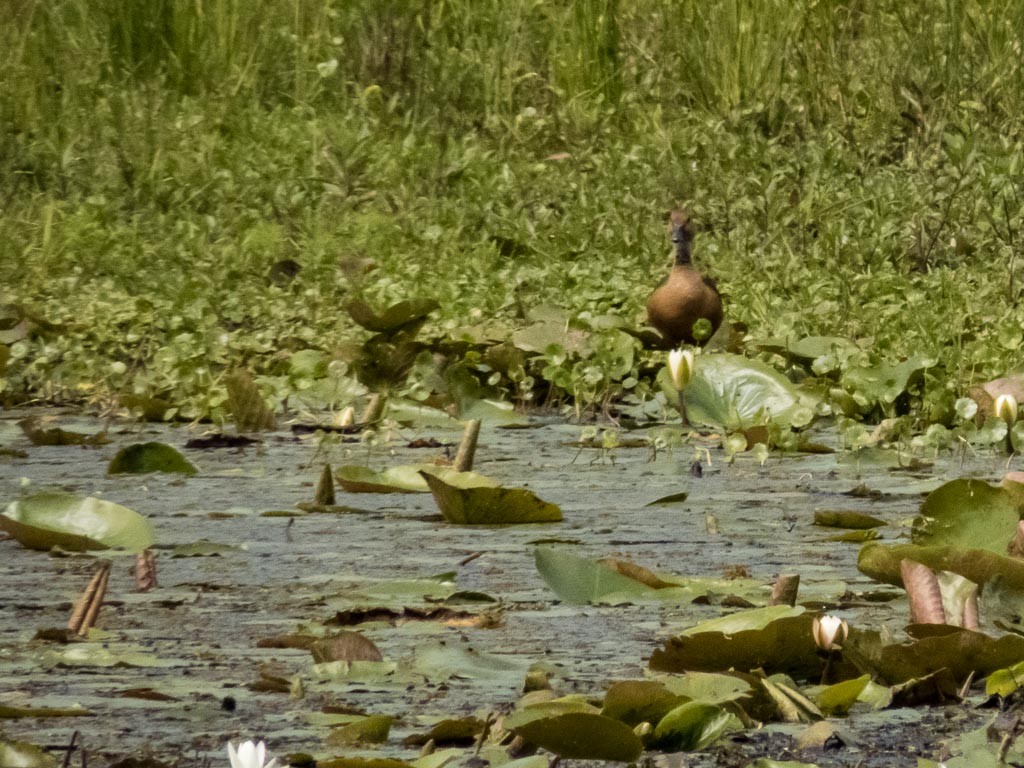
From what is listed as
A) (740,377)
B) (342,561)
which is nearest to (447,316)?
(740,377)

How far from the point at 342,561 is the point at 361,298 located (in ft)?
9.19

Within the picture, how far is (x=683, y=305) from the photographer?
16.4 ft

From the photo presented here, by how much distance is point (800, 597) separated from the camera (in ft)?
8.75

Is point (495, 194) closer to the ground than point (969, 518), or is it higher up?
closer to the ground

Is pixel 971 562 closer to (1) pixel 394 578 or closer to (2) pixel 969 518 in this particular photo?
(2) pixel 969 518

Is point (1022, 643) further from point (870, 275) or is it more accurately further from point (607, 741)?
point (870, 275)

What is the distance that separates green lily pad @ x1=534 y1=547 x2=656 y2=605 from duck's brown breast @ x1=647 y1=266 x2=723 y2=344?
2346 millimetres

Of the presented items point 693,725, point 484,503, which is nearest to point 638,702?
point 693,725

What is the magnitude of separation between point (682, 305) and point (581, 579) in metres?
2.39

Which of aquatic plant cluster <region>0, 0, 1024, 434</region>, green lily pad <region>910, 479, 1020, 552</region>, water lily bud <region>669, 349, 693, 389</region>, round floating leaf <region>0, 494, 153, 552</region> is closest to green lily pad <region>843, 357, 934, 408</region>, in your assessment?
aquatic plant cluster <region>0, 0, 1024, 434</region>

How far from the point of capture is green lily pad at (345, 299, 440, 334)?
4.84 meters

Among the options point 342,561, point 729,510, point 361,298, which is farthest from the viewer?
point 361,298

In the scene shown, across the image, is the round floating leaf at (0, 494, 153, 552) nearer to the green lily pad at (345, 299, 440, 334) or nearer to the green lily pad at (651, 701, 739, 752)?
the green lily pad at (651, 701, 739, 752)

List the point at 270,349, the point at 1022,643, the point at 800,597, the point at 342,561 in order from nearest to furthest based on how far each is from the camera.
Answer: the point at 1022,643
the point at 800,597
the point at 342,561
the point at 270,349
